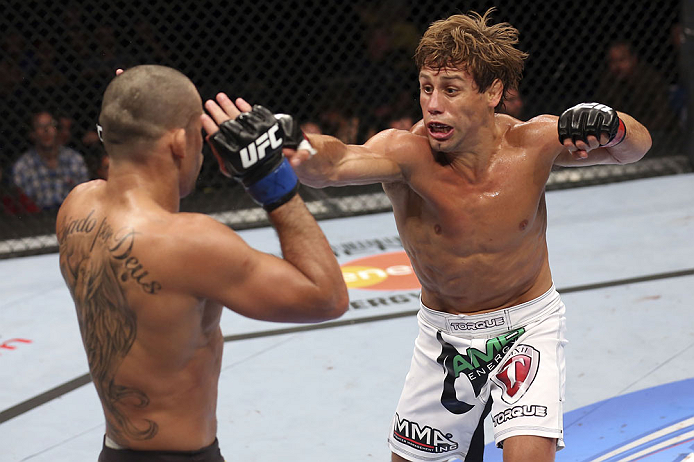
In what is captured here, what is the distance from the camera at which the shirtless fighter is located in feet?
7.34

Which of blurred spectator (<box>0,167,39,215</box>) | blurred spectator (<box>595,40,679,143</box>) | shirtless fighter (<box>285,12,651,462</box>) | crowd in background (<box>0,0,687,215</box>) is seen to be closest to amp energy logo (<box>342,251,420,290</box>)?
crowd in background (<box>0,0,687,215</box>)

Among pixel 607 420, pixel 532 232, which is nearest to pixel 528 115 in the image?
pixel 607 420

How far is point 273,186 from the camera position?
5.19ft

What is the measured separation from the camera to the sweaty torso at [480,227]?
229 centimetres

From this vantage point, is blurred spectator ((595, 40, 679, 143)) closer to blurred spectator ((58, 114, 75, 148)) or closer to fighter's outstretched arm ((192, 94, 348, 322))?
blurred spectator ((58, 114, 75, 148))

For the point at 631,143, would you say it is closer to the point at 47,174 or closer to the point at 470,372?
the point at 470,372

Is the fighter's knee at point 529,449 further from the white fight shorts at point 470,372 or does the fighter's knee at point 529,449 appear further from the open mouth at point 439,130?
the open mouth at point 439,130

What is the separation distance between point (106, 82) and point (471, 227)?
4.37 meters

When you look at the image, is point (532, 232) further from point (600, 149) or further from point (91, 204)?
point (91, 204)

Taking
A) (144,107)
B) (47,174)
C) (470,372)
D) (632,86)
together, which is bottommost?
(470,372)

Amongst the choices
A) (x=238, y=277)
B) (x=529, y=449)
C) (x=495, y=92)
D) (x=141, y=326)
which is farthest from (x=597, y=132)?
(x=141, y=326)

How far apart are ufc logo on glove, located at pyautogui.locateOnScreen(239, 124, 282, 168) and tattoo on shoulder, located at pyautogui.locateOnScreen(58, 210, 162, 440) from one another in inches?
9.7

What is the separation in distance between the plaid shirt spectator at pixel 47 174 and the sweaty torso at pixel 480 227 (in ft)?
13.4

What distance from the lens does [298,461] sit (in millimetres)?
2820
